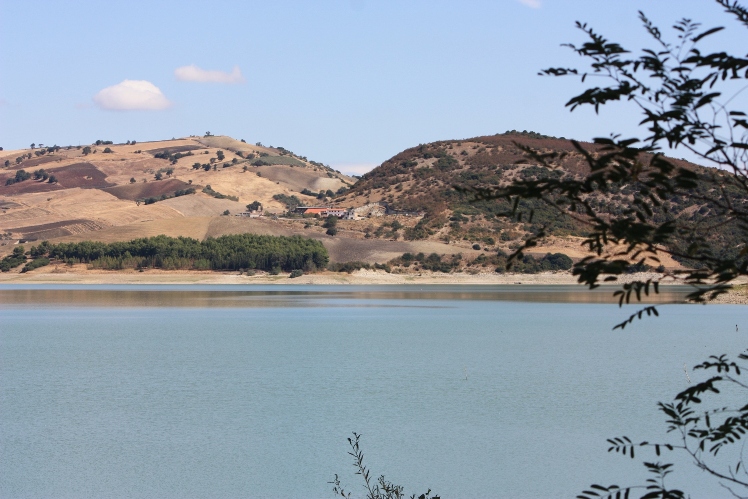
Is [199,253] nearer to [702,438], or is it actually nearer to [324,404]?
[324,404]

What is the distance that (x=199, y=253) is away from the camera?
114 metres

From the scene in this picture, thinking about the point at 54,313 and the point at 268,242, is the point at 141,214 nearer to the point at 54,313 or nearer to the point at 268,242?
the point at 268,242

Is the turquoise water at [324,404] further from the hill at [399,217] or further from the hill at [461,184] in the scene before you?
the hill at [461,184]

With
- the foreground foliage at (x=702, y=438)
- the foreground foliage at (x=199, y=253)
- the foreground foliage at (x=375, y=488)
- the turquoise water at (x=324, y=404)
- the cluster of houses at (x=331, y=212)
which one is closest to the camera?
the foreground foliage at (x=702, y=438)

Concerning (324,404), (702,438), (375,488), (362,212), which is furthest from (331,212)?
(702,438)

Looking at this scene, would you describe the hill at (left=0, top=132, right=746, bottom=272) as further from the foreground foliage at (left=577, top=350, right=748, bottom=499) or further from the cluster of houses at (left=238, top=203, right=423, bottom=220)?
the foreground foliage at (left=577, top=350, right=748, bottom=499)

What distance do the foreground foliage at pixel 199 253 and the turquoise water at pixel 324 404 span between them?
201ft

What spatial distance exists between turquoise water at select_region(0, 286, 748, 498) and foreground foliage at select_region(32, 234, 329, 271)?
6131 cm

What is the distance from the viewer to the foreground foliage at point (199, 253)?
111 m

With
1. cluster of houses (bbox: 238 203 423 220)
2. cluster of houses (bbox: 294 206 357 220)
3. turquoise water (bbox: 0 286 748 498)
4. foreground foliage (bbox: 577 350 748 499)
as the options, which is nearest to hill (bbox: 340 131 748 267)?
cluster of houses (bbox: 238 203 423 220)

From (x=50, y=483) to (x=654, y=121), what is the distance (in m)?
13.4

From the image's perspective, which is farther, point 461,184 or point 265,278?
point 461,184

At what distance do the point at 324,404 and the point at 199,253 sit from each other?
305 feet

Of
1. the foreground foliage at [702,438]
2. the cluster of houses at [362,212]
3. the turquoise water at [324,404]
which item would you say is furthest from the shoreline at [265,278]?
the foreground foliage at [702,438]
